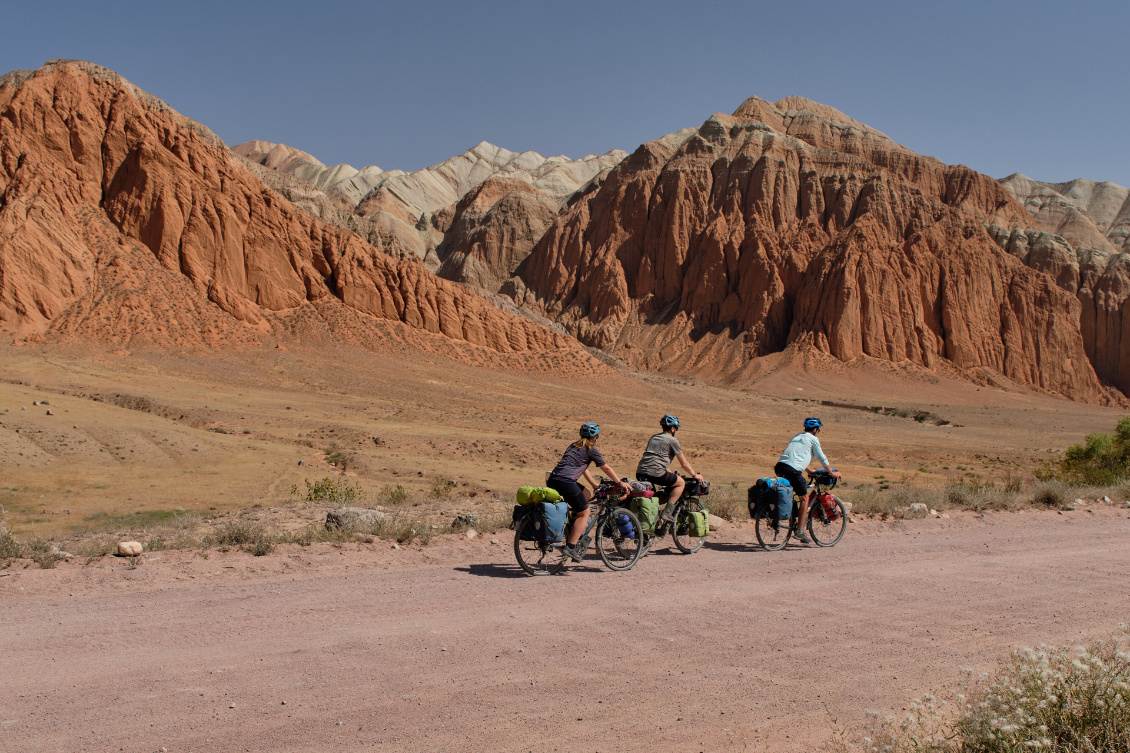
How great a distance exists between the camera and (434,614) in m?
6.50

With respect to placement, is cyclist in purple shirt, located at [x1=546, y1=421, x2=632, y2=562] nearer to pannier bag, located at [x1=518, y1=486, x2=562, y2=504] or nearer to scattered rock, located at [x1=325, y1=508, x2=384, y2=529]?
pannier bag, located at [x1=518, y1=486, x2=562, y2=504]

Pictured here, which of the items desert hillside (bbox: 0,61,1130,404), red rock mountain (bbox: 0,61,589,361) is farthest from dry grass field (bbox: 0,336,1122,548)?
desert hillside (bbox: 0,61,1130,404)

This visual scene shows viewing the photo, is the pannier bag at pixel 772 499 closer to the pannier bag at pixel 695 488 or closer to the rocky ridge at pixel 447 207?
the pannier bag at pixel 695 488

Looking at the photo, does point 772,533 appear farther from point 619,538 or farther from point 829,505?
point 619,538

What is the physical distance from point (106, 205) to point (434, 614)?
59645 millimetres

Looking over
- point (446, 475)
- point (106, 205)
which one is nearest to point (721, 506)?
point (446, 475)

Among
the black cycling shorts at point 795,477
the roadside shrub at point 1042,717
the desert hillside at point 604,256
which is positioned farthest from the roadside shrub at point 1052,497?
the desert hillside at point 604,256

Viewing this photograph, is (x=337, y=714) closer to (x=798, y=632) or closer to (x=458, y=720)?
(x=458, y=720)

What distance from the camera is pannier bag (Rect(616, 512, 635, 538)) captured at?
8.54m

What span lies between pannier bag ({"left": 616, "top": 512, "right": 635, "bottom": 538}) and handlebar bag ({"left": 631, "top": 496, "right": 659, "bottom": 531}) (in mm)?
210

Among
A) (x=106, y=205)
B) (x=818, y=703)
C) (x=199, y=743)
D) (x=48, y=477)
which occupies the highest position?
(x=106, y=205)

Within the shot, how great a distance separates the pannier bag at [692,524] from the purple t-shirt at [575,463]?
1908 mm

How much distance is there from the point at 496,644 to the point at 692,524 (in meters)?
4.19

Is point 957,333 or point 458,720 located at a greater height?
point 957,333
